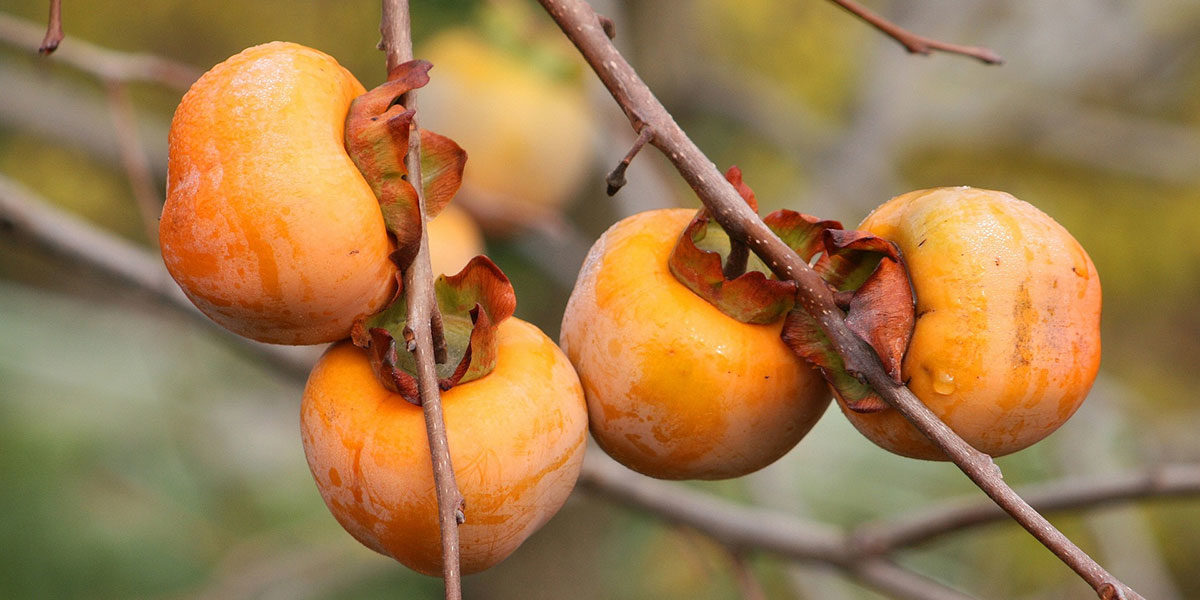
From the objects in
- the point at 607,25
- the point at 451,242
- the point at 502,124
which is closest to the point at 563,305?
the point at 502,124

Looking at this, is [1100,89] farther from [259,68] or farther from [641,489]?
[259,68]

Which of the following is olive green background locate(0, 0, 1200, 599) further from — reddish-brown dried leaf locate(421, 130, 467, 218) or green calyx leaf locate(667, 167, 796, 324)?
reddish-brown dried leaf locate(421, 130, 467, 218)

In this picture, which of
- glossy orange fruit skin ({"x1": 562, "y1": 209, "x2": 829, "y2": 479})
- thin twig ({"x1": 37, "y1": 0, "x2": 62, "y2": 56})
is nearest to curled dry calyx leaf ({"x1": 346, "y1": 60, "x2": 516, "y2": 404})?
glossy orange fruit skin ({"x1": 562, "y1": 209, "x2": 829, "y2": 479})

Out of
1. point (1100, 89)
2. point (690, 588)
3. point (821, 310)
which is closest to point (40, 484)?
point (690, 588)

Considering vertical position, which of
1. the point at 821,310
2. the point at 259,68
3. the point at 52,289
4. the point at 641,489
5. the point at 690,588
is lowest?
the point at 690,588

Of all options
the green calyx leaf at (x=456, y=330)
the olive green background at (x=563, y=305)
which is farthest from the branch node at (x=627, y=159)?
the olive green background at (x=563, y=305)

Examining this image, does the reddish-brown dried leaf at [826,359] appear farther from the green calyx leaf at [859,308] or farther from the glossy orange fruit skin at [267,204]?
the glossy orange fruit skin at [267,204]
